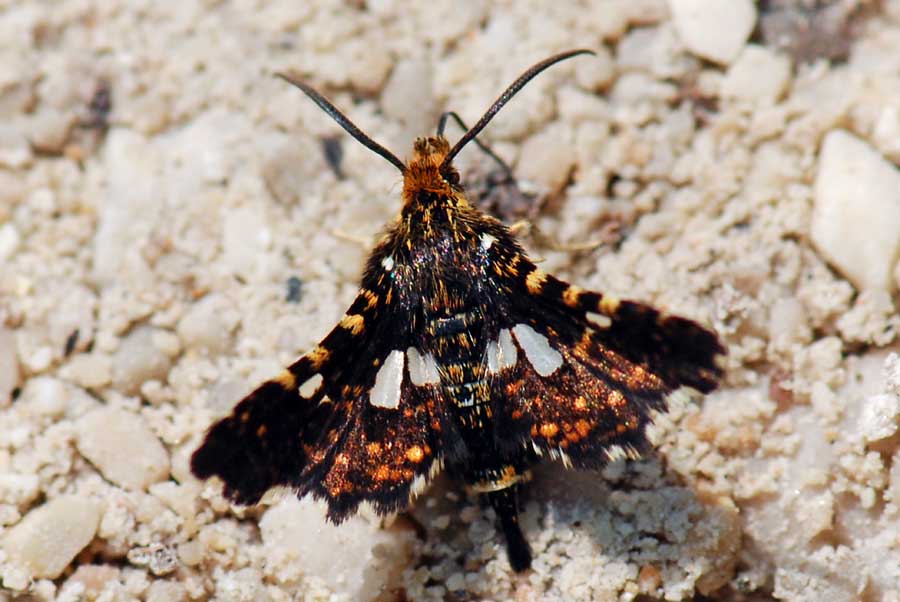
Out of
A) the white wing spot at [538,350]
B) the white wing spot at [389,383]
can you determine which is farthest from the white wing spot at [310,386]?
the white wing spot at [538,350]

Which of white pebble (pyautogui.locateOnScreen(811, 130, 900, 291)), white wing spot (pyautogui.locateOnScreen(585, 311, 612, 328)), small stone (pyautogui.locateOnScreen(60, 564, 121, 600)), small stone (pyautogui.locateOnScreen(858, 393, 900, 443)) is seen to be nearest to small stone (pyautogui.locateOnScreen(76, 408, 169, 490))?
small stone (pyautogui.locateOnScreen(60, 564, 121, 600))

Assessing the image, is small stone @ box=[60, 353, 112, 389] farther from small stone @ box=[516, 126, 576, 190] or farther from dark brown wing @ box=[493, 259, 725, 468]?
small stone @ box=[516, 126, 576, 190]

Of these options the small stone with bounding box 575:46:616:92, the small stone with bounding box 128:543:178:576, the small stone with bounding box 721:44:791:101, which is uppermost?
the small stone with bounding box 575:46:616:92

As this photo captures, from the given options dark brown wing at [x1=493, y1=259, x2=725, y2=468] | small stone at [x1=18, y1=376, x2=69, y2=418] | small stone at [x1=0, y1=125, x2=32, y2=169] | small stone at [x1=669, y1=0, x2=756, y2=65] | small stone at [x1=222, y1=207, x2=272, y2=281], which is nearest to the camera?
dark brown wing at [x1=493, y1=259, x2=725, y2=468]

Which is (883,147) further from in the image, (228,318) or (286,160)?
(228,318)

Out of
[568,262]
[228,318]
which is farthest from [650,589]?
[228,318]

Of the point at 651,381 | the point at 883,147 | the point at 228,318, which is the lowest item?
the point at 651,381
